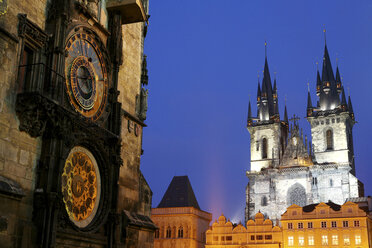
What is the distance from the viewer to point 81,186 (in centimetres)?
1055

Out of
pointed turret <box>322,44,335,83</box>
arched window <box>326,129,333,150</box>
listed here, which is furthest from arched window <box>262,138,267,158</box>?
pointed turret <box>322,44,335,83</box>

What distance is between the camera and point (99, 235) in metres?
11.0

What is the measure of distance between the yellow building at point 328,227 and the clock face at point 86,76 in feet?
131

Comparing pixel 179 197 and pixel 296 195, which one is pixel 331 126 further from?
pixel 179 197

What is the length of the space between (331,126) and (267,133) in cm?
1029

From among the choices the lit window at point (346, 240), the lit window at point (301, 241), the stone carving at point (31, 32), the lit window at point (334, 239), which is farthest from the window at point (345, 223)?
the stone carving at point (31, 32)

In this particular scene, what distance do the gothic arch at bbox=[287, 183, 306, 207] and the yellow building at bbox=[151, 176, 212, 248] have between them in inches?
655

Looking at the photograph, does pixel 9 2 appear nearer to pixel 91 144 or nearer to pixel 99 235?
pixel 91 144

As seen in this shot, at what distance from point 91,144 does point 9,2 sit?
3814 mm

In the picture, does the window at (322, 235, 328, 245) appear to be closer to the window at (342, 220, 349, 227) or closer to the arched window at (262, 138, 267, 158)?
the window at (342, 220, 349, 227)

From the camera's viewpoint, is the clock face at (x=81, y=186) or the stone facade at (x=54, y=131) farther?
the clock face at (x=81, y=186)

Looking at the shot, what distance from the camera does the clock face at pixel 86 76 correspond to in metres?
10.4

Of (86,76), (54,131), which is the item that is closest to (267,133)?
(86,76)

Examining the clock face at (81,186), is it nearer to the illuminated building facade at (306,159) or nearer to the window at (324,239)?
the window at (324,239)
